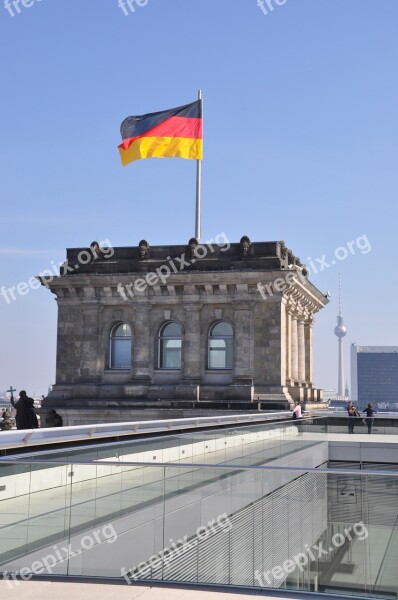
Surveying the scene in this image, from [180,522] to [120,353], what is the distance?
34.0 meters

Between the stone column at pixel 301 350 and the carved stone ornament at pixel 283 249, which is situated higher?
the carved stone ornament at pixel 283 249

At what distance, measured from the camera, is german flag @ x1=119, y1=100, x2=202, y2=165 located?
45.2 meters

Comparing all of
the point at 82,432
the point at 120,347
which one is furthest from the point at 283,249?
the point at 82,432

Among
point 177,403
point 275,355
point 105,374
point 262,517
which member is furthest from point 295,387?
point 262,517

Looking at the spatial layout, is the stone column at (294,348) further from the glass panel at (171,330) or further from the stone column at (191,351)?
the glass panel at (171,330)

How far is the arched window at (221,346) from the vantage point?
4215 cm

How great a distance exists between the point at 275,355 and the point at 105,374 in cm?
911

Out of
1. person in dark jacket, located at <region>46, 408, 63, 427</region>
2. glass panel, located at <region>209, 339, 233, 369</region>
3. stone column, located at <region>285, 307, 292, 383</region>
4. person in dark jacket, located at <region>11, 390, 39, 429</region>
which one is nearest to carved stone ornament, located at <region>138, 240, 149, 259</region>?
glass panel, located at <region>209, 339, 233, 369</region>

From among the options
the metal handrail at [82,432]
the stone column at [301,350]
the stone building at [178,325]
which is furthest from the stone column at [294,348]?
the metal handrail at [82,432]

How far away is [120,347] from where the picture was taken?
44.0 meters

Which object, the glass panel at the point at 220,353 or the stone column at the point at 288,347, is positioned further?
the stone column at the point at 288,347

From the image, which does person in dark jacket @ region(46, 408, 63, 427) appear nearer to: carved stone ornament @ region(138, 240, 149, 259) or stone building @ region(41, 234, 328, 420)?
stone building @ region(41, 234, 328, 420)

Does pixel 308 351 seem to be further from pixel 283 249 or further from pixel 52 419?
pixel 52 419

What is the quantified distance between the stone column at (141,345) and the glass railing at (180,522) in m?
32.4
